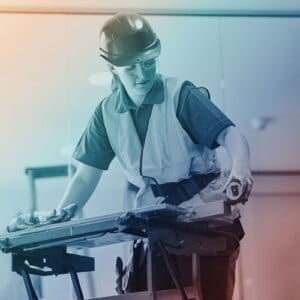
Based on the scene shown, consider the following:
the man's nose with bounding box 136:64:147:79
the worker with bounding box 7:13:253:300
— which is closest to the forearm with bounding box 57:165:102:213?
the worker with bounding box 7:13:253:300

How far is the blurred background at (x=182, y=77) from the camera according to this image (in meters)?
1.39

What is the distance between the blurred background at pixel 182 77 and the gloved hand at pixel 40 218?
0.02 meters

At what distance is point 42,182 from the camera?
1.41 metres

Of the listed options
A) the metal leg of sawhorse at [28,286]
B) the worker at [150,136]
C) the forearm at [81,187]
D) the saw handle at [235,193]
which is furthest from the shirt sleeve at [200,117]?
the metal leg of sawhorse at [28,286]

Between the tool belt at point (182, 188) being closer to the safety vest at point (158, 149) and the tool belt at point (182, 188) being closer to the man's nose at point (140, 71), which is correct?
the safety vest at point (158, 149)

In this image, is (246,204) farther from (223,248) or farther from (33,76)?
(33,76)

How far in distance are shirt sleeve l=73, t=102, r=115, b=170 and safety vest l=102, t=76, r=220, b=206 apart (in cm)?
1

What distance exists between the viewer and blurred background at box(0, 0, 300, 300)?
139cm

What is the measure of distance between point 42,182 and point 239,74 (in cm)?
57

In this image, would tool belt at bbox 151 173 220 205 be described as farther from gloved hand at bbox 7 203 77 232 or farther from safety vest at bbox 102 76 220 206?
gloved hand at bbox 7 203 77 232

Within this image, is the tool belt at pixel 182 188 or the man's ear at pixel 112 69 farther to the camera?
the man's ear at pixel 112 69

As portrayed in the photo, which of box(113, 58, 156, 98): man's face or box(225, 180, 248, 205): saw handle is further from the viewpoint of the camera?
box(113, 58, 156, 98): man's face

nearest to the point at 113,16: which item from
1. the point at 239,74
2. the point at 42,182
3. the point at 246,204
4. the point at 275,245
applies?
the point at 239,74

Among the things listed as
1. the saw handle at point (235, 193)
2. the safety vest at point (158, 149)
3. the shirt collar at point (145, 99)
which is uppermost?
the shirt collar at point (145, 99)
